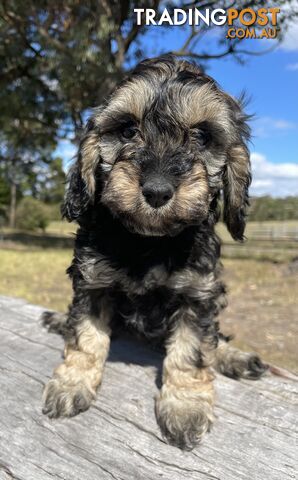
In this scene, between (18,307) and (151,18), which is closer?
(18,307)

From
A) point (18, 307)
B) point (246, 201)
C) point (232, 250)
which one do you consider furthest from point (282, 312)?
point (232, 250)

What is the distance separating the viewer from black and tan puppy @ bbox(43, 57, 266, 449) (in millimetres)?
2443

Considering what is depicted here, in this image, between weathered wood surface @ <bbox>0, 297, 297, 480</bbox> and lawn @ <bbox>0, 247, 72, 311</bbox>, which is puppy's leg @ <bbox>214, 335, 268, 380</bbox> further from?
lawn @ <bbox>0, 247, 72, 311</bbox>

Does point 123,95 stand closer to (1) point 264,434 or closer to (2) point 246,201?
(2) point 246,201

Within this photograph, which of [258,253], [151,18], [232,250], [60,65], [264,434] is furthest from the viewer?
[232,250]

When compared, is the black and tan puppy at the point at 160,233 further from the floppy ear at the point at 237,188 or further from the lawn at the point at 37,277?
the lawn at the point at 37,277

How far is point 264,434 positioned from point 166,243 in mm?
1207

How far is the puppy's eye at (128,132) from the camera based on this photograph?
2646 millimetres

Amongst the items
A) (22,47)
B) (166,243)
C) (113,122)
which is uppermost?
(22,47)

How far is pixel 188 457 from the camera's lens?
2311 millimetres

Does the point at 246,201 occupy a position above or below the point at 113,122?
below

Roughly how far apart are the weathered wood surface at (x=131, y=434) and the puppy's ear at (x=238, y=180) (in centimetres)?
112

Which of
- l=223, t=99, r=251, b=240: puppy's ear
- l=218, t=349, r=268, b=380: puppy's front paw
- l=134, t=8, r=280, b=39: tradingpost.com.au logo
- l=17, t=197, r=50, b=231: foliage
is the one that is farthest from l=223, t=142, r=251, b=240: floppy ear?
l=17, t=197, r=50, b=231: foliage

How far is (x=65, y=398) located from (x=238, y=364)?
1.32m
